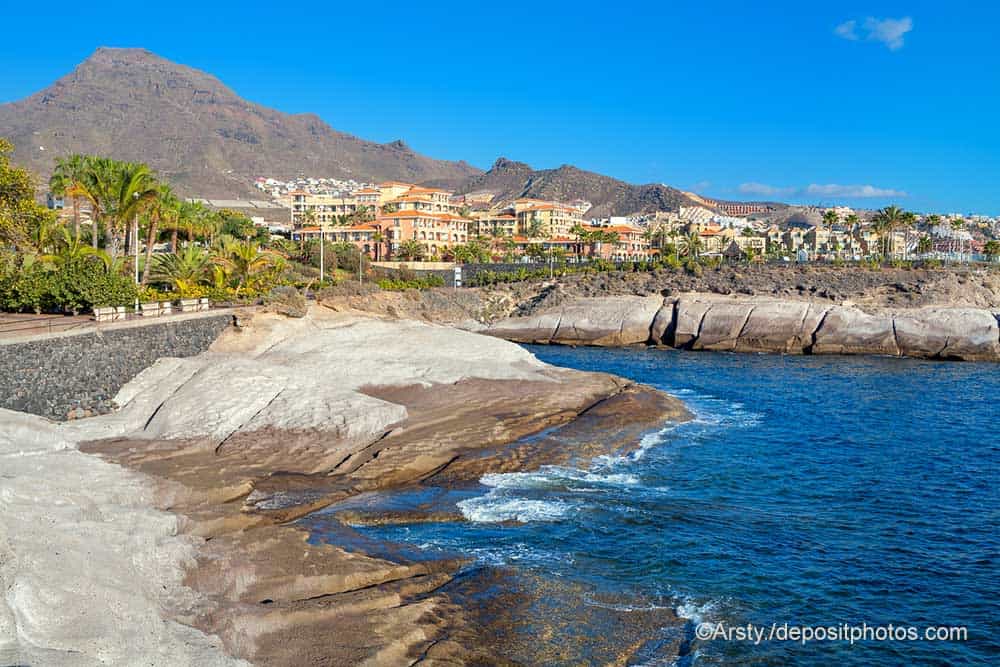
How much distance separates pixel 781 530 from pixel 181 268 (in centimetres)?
3682

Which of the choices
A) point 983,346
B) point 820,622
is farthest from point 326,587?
point 983,346

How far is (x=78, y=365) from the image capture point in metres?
25.6

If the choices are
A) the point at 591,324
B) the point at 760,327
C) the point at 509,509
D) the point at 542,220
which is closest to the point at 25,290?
the point at 509,509

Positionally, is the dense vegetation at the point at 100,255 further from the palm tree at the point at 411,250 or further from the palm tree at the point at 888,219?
the palm tree at the point at 888,219

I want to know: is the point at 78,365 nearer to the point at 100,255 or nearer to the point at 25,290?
the point at 25,290

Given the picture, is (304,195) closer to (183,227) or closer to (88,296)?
(183,227)

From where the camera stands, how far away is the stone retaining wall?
23484 mm

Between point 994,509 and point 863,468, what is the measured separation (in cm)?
463

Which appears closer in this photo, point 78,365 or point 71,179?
point 78,365

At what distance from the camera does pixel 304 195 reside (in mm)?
154875

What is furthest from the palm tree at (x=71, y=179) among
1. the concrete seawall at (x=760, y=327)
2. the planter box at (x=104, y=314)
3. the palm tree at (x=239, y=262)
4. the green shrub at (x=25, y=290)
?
the concrete seawall at (x=760, y=327)

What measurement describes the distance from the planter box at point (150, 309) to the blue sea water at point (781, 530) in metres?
18.5

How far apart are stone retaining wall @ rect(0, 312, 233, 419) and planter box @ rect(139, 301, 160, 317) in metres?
2.10

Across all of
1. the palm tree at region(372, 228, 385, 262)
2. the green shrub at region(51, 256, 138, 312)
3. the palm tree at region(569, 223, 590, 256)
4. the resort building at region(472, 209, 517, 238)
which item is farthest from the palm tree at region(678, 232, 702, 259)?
the green shrub at region(51, 256, 138, 312)
